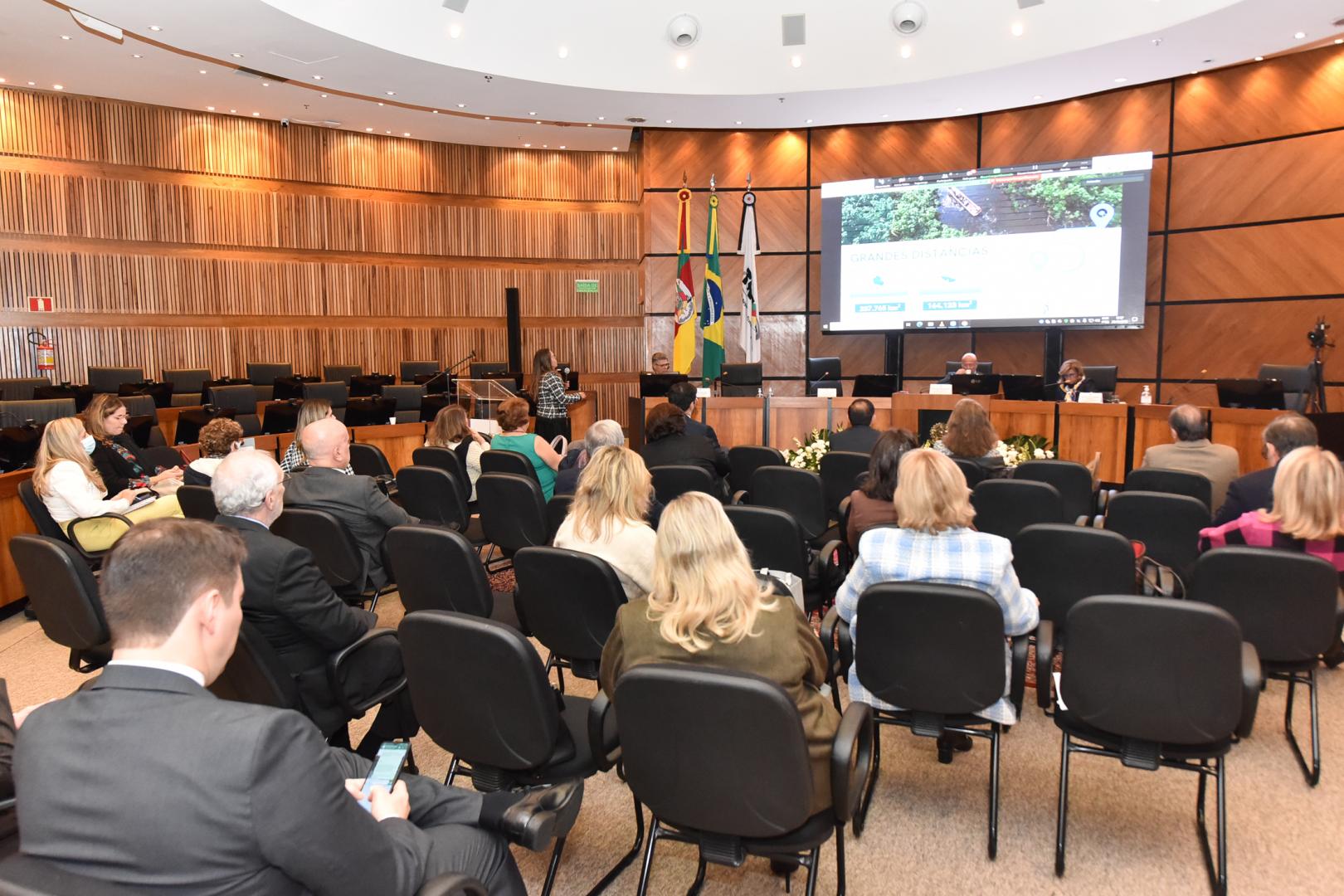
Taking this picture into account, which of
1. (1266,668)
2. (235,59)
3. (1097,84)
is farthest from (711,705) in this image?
(1097,84)

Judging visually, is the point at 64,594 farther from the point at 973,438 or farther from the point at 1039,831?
the point at 973,438

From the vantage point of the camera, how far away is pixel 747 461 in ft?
20.5

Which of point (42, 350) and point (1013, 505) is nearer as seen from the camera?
point (1013, 505)

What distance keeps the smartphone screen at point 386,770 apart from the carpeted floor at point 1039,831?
3.42 feet

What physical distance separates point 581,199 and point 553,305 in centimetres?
195

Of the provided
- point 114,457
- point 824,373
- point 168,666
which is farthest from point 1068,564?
point 824,373

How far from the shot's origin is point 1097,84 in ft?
35.1

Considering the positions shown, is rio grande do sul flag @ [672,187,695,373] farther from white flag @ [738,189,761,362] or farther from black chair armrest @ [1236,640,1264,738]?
black chair armrest @ [1236,640,1264,738]

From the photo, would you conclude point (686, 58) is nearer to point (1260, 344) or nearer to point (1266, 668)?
point (1260, 344)

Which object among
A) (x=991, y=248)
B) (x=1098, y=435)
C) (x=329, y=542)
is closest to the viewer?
(x=329, y=542)

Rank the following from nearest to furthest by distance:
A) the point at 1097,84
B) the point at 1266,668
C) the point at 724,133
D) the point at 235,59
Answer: the point at 1266,668 → the point at 235,59 → the point at 1097,84 → the point at 724,133

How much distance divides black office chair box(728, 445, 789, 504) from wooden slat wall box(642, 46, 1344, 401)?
7226 mm

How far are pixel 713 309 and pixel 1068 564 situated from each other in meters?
9.31

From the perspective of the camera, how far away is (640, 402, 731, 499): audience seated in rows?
18.1 ft
